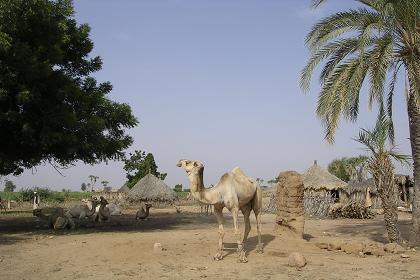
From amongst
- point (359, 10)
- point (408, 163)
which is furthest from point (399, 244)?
point (359, 10)

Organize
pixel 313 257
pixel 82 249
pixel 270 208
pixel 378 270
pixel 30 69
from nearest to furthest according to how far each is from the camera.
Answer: pixel 378 270 → pixel 313 257 → pixel 82 249 → pixel 30 69 → pixel 270 208

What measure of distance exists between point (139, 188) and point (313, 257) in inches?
1170

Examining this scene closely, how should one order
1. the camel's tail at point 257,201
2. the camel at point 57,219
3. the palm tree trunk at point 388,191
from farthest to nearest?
the camel at point 57,219 → the palm tree trunk at point 388,191 → the camel's tail at point 257,201

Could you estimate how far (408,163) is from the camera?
12.8 metres

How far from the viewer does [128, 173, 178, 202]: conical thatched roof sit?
127 feet

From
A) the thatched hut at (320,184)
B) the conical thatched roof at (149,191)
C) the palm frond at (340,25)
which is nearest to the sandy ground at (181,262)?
the palm frond at (340,25)

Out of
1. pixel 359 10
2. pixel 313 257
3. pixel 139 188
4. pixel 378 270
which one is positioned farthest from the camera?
pixel 139 188

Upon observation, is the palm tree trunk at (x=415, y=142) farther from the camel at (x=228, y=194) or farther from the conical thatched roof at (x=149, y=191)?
the conical thatched roof at (x=149, y=191)

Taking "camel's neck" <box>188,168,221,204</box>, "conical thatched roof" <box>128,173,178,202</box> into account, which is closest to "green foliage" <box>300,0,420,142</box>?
"camel's neck" <box>188,168,221,204</box>

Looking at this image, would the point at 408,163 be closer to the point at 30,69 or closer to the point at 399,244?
the point at 399,244

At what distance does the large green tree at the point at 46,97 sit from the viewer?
47.1ft

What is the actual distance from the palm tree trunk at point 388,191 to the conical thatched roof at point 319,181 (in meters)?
20.4

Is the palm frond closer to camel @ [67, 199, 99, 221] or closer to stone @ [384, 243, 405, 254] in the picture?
stone @ [384, 243, 405, 254]

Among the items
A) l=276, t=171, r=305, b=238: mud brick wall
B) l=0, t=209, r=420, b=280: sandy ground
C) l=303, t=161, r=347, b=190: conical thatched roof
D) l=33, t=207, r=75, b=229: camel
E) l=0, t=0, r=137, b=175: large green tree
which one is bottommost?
l=0, t=209, r=420, b=280: sandy ground
